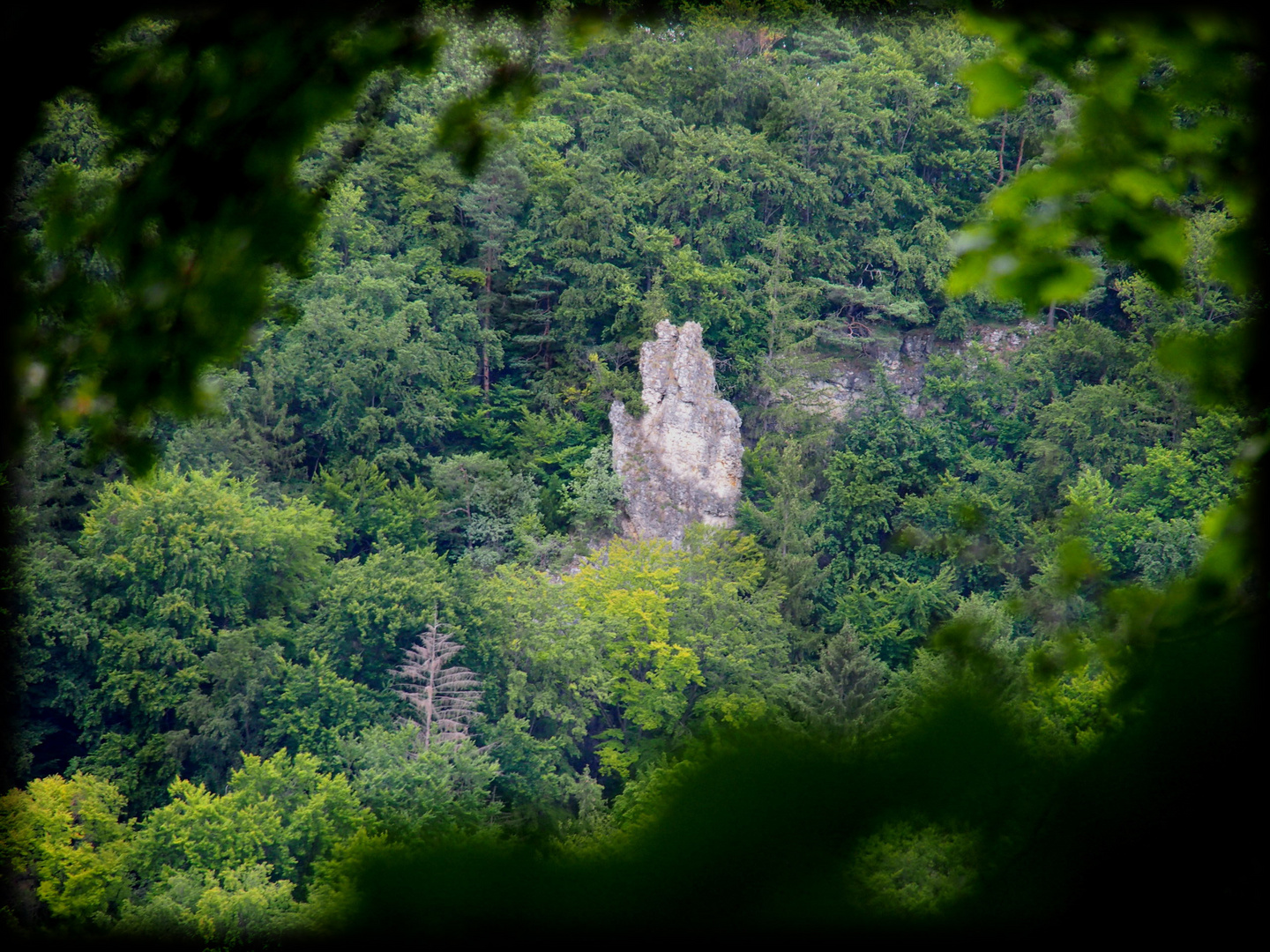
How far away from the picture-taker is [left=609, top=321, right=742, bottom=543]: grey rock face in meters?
18.1

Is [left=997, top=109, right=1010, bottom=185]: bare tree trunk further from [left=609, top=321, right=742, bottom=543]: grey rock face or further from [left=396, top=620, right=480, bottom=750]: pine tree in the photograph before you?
[left=396, top=620, right=480, bottom=750]: pine tree

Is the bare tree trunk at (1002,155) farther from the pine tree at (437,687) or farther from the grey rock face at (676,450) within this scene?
the pine tree at (437,687)

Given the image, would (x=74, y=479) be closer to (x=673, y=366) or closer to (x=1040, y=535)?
(x=673, y=366)

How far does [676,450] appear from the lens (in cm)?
1827

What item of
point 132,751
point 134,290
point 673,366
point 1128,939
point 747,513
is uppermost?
point 134,290

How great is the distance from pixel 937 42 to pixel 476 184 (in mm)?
10449

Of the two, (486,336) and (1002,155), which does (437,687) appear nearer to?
(486,336)

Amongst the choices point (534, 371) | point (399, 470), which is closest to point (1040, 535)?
point (534, 371)

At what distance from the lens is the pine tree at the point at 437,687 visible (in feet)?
47.3

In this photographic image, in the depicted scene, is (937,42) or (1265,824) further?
(937,42)

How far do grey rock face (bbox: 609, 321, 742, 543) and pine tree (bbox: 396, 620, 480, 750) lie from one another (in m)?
4.31

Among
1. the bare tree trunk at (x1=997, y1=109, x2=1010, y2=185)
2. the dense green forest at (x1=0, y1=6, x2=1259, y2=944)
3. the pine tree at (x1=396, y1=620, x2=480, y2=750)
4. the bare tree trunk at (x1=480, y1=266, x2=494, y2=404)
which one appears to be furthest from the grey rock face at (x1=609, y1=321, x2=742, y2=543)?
the bare tree trunk at (x1=997, y1=109, x2=1010, y2=185)

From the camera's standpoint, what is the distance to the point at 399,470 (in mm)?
18328

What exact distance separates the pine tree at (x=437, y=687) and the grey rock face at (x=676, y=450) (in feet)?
14.1
